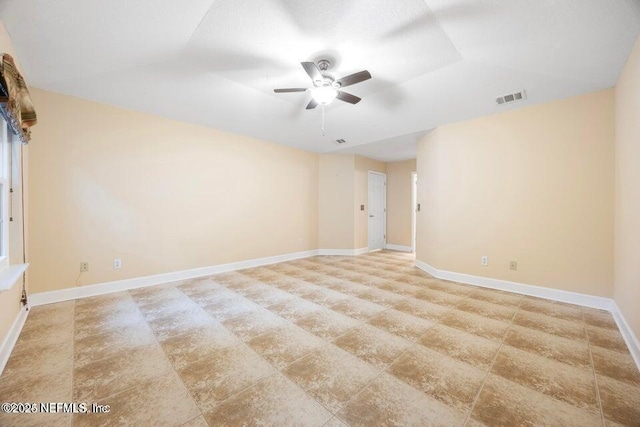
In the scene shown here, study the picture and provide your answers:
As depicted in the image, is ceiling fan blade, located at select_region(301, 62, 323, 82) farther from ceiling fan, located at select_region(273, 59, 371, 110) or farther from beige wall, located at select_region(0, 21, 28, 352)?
beige wall, located at select_region(0, 21, 28, 352)

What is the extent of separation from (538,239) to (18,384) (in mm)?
5336

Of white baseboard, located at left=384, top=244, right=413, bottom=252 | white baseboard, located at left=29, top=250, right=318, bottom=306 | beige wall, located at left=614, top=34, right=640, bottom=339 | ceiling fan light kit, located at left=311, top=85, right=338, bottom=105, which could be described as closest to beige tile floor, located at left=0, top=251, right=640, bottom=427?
white baseboard, located at left=29, top=250, right=318, bottom=306

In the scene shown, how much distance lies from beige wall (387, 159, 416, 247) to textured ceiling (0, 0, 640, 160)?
11.1ft

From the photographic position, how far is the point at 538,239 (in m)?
3.38

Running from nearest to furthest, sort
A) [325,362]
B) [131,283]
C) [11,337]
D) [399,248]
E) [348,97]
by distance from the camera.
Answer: [325,362] < [11,337] < [348,97] < [131,283] < [399,248]

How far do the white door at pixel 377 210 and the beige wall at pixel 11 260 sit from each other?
6.26m

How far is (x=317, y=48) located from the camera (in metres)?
2.49

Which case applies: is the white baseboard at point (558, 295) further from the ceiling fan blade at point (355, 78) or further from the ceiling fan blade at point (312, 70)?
the ceiling fan blade at point (312, 70)

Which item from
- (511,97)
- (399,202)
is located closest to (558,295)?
(511,97)

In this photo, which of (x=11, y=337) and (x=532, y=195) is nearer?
(x=11, y=337)

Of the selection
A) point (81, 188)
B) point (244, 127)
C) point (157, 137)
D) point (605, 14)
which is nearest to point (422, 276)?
point (605, 14)

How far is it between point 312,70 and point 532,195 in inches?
132

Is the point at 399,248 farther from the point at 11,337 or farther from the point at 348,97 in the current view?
the point at 11,337

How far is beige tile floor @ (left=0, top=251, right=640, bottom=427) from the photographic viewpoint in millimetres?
1432
